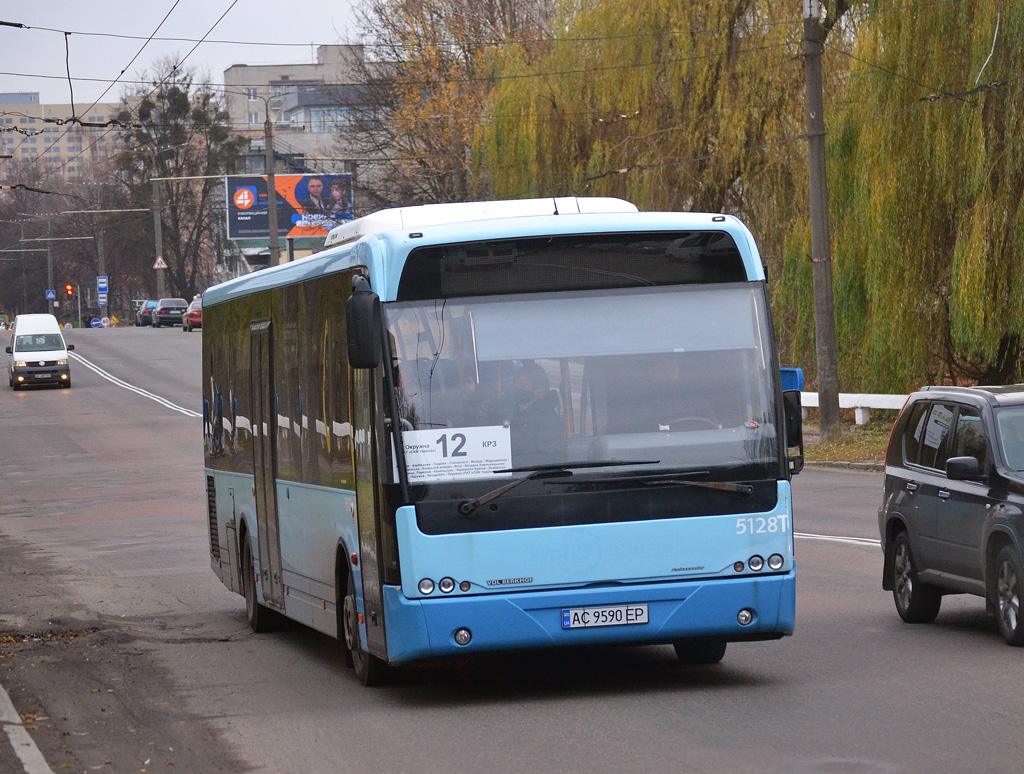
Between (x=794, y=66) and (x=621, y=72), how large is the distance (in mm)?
4592

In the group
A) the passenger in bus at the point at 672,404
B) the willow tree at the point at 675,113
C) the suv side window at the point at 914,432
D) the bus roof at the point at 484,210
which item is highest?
the willow tree at the point at 675,113

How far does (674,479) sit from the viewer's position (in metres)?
8.87

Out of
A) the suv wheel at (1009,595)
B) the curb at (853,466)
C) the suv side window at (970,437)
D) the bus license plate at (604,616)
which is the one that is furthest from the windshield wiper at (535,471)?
the curb at (853,466)

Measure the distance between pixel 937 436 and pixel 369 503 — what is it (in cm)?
452

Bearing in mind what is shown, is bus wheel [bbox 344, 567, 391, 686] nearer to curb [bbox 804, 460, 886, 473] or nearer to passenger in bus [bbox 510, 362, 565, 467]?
passenger in bus [bbox 510, 362, 565, 467]

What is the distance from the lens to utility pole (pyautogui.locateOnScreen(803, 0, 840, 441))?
2802 cm

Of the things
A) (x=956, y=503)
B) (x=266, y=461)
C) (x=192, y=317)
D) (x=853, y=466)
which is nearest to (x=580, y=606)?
(x=956, y=503)

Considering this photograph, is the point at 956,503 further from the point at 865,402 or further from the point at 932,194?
the point at 865,402

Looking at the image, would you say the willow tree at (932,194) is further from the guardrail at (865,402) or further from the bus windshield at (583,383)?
the bus windshield at (583,383)

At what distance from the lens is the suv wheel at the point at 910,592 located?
11383mm

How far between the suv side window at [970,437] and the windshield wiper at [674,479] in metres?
2.54

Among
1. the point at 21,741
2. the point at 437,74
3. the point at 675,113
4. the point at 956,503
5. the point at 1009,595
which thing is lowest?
the point at 21,741

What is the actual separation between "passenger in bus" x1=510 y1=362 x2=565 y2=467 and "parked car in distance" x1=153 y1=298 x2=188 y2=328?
85.6 metres

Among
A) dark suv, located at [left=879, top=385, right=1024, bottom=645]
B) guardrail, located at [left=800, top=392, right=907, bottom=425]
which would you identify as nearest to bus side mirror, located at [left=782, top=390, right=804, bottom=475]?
dark suv, located at [left=879, top=385, right=1024, bottom=645]
